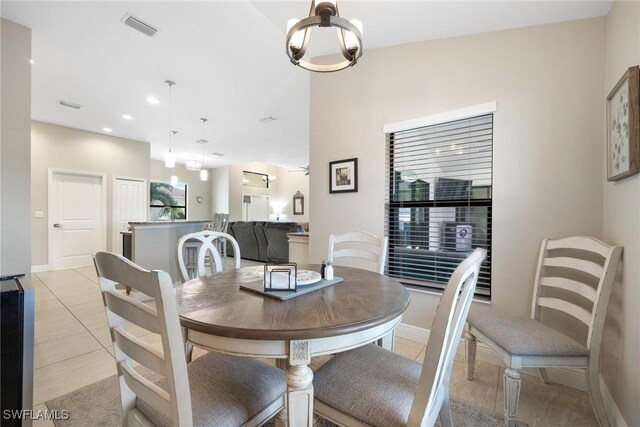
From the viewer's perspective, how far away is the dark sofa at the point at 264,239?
5.57 meters

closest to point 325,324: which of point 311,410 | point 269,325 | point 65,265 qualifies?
point 269,325

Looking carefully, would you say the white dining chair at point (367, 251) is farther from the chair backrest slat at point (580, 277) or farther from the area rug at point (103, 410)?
the chair backrest slat at point (580, 277)

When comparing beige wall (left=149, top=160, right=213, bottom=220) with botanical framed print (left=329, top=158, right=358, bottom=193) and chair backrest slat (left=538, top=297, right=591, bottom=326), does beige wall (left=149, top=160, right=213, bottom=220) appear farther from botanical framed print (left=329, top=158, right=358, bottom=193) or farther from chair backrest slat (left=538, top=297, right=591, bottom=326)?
chair backrest slat (left=538, top=297, right=591, bottom=326)

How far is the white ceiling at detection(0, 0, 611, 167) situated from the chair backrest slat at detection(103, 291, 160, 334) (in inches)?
91.2

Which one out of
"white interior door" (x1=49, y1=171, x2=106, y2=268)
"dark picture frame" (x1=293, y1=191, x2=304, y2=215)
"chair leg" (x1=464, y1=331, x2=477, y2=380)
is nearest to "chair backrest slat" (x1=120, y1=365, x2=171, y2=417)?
"chair leg" (x1=464, y1=331, x2=477, y2=380)

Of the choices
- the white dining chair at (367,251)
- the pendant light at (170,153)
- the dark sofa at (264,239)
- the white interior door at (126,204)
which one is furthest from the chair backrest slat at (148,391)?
the white interior door at (126,204)

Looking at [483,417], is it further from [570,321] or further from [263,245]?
[263,245]

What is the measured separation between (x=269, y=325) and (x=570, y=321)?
6.74 feet

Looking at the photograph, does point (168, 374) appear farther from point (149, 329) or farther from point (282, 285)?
point (282, 285)

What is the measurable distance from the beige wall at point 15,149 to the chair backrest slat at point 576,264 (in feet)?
13.9

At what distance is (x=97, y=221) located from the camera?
5852 mm

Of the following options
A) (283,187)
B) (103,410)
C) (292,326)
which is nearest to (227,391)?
(292,326)

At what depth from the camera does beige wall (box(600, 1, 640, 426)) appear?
50.7 inches

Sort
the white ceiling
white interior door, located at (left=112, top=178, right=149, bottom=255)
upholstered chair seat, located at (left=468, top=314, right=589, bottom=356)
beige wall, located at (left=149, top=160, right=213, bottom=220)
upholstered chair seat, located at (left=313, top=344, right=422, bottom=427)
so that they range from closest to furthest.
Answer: upholstered chair seat, located at (left=313, top=344, right=422, bottom=427) → upholstered chair seat, located at (left=468, top=314, right=589, bottom=356) → the white ceiling → white interior door, located at (left=112, top=178, right=149, bottom=255) → beige wall, located at (left=149, top=160, right=213, bottom=220)
